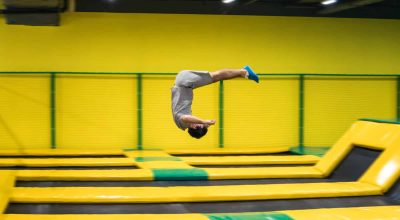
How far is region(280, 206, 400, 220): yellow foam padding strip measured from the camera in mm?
3691

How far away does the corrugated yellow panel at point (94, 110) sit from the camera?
802cm

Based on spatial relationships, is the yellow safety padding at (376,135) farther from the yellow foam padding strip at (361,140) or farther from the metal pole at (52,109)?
the metal pole at (52,109)

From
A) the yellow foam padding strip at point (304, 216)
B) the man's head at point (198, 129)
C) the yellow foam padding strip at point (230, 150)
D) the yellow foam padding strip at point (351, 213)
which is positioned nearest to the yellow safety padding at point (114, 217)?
the yellow foam padding strip at point (304, 216)

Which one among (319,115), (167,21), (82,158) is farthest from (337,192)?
(167,21)

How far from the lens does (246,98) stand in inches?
332

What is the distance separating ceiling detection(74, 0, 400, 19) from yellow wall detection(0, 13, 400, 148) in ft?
0.38

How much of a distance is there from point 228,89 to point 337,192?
4.08 meters

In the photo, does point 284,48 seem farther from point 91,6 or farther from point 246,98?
point 91,6

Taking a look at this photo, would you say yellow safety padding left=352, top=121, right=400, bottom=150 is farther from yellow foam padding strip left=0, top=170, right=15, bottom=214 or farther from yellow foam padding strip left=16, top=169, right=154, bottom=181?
yellow foam padding strip left=0, top=170, right=15, bottom=214

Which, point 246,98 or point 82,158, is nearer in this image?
point 82,158

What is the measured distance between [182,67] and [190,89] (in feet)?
12.1

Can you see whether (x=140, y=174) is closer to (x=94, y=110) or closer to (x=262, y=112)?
(x=94, y=110)

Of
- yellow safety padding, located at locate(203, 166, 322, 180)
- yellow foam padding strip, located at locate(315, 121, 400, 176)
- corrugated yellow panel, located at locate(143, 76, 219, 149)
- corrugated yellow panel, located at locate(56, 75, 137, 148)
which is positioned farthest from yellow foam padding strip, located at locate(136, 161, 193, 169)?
corrugated yellow panel, located at locate(56, 75, 137, 148)

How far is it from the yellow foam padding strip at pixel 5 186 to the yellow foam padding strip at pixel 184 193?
0.21 feet
